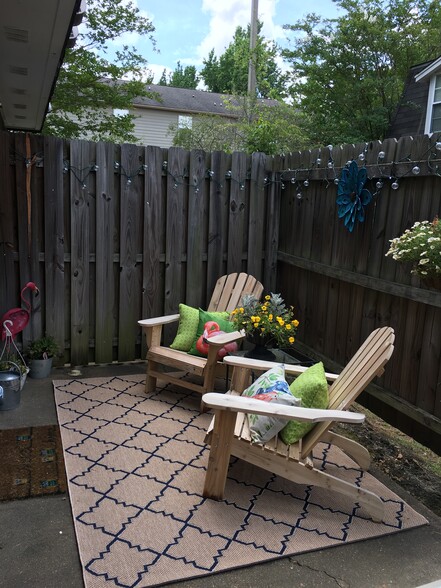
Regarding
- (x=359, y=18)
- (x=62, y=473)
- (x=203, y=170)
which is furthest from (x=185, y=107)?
(x=62, y=473)

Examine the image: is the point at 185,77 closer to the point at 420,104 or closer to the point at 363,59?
the point at 363,59

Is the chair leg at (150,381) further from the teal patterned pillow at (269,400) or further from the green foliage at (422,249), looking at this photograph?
the green foliage at (422,249)

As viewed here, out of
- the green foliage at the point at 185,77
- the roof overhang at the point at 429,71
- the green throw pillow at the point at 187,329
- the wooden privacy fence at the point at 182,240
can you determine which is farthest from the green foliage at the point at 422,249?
the green foliage at the point at 185,77

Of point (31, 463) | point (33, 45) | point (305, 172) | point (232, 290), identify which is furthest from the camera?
point (232, 290)

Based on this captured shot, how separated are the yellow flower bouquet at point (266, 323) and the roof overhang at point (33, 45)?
182 cm

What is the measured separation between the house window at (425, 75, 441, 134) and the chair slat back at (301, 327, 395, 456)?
7423mm

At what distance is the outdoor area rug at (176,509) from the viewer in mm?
1937

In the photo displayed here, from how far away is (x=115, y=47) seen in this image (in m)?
8.46

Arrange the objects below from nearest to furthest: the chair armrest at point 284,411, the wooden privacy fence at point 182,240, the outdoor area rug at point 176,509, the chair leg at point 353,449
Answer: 1. the outdoor area rug at point 176,509
2. the chair armrest at point 284,411
3. the chair leg at point 353,449
4. the wooden privacy fence at point 182,240

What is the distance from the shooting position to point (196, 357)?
3562mm

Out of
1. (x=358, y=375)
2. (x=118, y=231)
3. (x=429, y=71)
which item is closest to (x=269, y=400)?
(x=358, y=375)

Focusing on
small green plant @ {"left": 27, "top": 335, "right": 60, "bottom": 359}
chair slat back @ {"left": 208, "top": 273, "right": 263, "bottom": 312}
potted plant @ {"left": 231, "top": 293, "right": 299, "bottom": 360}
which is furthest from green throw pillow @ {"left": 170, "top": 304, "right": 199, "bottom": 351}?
small green plant @ {"left": 27, "top": 335, "right": 60, "bottom": 359}

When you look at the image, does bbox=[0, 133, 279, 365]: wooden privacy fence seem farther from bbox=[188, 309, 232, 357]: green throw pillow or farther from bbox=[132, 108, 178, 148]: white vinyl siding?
bbox=[132, 108, 178, 148]: white vinyl siding

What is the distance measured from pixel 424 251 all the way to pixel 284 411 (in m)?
1.00
